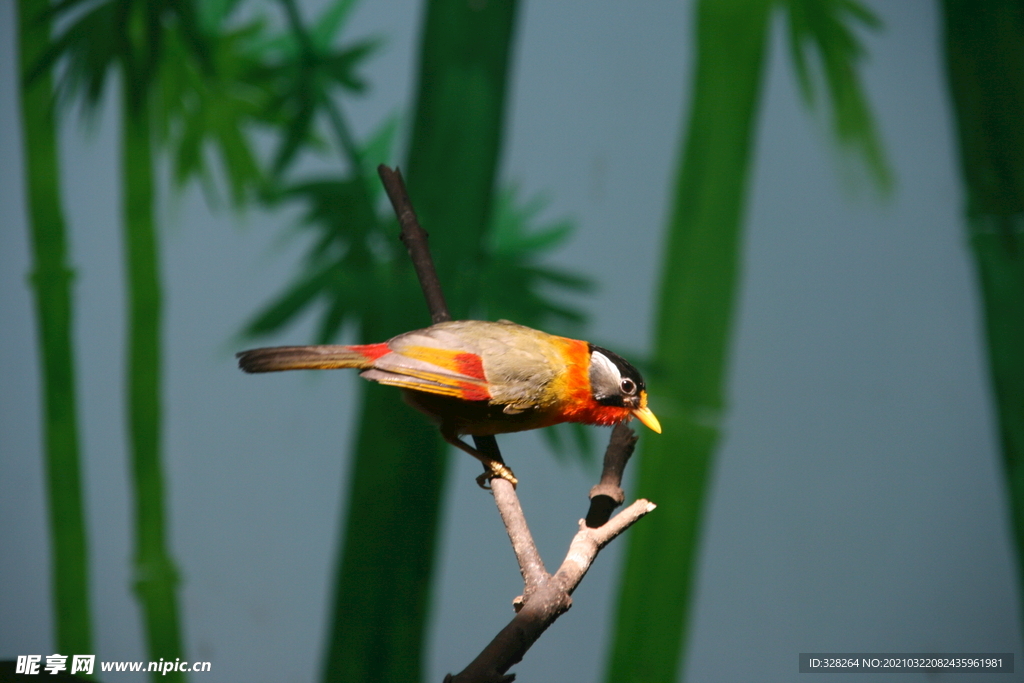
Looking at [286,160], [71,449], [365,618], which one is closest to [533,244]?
[286,160]

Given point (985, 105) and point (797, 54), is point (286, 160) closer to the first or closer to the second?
point (797, 54)

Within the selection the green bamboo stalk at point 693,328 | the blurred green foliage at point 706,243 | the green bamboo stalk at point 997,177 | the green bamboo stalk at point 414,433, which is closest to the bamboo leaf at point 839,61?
the blurred green foliage at point 706,243

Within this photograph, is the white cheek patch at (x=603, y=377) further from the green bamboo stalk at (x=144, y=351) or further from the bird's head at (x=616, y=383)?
the green bamboo stalk at (x=144, y=351)

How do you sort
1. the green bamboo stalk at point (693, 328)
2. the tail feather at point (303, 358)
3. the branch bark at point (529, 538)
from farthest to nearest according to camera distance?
the green bamboo stalk at point (693, 328) → the tail feather at point (303, 358) → the branch bark at point (529, 538)

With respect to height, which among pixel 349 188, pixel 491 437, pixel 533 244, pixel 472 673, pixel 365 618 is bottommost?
pixel 365 618

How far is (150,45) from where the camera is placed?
2555 millimetres

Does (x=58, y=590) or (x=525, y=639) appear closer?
(x=525, y=639)

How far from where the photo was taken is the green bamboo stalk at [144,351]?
258 centimetres

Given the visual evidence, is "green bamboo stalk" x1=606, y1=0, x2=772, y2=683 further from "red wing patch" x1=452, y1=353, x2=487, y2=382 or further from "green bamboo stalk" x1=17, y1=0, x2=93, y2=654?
"green bamboo stalk" x1=17, y1=0, x2=93, y2=654

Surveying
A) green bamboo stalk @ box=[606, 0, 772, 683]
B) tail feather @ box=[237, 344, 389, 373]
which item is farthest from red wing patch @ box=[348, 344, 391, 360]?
green bamboo stalk @ box=[606, 0, 772, 683]

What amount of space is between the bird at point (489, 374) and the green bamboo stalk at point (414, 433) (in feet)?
3.42

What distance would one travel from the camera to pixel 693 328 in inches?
97.3

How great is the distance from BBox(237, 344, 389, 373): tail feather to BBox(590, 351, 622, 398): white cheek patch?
1.41 ft

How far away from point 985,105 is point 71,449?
340 cm
